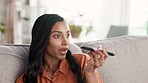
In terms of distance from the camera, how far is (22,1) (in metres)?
3.93

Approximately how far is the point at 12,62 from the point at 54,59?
20 cm

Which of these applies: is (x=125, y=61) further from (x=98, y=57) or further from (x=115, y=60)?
(x=98, y=57)

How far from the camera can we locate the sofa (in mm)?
1231

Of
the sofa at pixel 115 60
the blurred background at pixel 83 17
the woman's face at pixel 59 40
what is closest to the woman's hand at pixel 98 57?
the woman's face at pixel 59 40

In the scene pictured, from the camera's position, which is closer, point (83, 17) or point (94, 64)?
point (94, 64)

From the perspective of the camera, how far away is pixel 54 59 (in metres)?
1.30

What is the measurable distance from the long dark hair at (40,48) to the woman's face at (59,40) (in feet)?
0.06

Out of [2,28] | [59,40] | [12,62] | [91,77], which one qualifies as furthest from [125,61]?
[2,28]

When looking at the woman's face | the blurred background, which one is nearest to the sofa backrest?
the woman's face

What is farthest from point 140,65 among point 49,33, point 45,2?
point 45,2

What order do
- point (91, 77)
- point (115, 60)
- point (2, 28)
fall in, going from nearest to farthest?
point (91, 77)
point (115, 60)
point (2, 28)

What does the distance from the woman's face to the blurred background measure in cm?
204

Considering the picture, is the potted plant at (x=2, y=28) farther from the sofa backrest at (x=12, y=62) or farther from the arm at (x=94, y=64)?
the arm at (x=94, y=64)

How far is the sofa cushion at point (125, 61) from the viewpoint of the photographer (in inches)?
57.2
